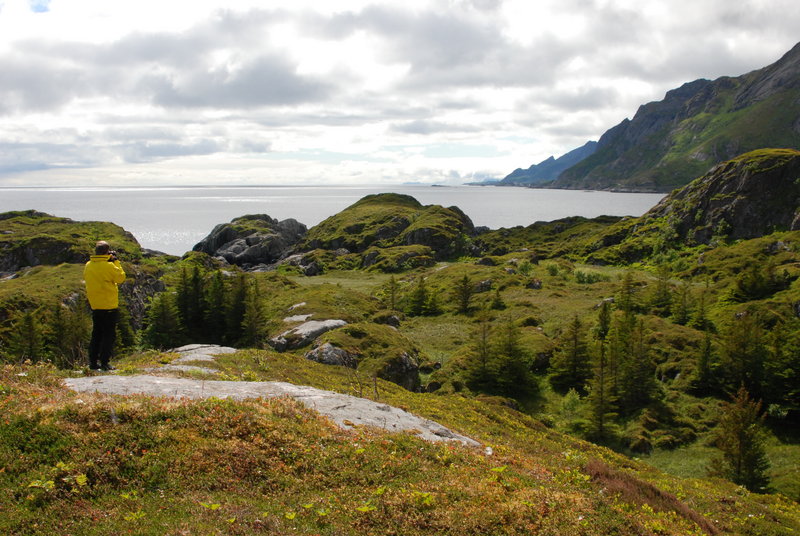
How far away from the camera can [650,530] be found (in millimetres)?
Result: 11477

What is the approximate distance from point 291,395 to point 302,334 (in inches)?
1326

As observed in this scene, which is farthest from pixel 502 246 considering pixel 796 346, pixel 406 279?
pixel 796 346

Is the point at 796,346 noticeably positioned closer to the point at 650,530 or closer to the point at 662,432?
the point at 662,432

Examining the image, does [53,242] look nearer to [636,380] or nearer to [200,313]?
[200,313]

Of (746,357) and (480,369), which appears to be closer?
(746,357)

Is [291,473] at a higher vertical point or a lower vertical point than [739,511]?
higher

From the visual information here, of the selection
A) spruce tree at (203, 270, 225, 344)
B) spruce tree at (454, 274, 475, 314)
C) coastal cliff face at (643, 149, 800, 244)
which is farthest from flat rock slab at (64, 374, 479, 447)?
coastal cliff face at (643, 149, 800, 244)

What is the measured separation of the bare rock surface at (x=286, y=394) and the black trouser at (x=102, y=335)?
137 centimetres

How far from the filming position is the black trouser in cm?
1702

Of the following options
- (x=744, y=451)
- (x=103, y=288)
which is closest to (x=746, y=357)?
(x=744, y=451)

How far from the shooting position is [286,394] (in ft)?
57.5

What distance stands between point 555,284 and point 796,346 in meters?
51.8

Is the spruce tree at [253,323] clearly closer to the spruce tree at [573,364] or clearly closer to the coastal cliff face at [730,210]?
the spruce tree at [573,364]

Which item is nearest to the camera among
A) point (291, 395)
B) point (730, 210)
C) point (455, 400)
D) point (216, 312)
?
point (291, 395)
